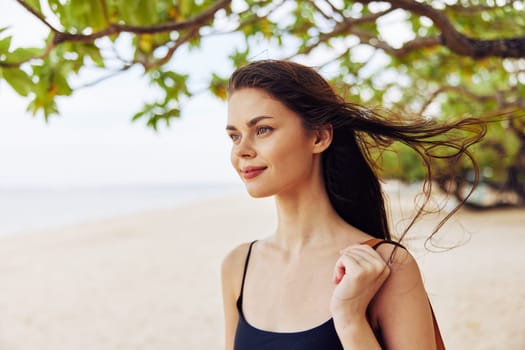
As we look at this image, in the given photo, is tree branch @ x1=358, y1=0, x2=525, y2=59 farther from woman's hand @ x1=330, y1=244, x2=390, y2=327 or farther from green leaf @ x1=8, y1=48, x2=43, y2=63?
green leaf @ x1=8, y1=48, x2=43, y2=63

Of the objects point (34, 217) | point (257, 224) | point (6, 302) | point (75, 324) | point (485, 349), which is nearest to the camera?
point (485, 349)

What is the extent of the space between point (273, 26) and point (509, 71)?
75.4 inches

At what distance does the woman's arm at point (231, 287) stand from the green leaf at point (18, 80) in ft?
2.74

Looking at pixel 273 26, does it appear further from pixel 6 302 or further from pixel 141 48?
pixel 6 302

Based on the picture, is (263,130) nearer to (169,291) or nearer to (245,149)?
(245,149)

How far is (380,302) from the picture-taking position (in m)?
1.40

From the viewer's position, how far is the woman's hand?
1.32m

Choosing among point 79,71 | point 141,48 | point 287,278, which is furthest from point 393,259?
point 141,48

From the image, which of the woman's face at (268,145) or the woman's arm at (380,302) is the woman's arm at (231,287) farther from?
the woman's arm at (380,302)

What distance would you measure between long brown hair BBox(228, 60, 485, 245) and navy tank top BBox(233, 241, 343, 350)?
388 mm

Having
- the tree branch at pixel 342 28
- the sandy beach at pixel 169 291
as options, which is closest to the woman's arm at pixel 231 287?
the sandy beach at pixel 169 291

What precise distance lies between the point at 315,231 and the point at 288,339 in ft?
1.06

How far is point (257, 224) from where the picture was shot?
18.4 m

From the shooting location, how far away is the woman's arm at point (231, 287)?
1.74 meters
